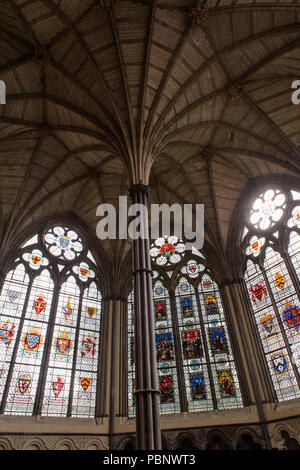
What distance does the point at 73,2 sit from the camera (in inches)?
441

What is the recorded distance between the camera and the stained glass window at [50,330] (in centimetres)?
1352

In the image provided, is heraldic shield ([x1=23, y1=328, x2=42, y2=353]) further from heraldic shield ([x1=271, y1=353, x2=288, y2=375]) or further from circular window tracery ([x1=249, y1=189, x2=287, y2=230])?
circular window tracery ([x1=249, y1=189, x2=287, y2=230])

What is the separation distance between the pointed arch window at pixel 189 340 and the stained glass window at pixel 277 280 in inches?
64.0

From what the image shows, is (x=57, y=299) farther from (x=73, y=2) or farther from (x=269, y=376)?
(x=73, y=2)

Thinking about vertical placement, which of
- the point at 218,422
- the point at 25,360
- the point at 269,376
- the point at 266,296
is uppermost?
the point at 266,296

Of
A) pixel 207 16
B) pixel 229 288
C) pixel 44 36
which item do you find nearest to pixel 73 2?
pixel 44 36

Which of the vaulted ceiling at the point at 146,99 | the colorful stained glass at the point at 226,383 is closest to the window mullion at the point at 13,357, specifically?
the vaulted ceiling at the point at 146,99

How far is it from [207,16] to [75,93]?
211 inches

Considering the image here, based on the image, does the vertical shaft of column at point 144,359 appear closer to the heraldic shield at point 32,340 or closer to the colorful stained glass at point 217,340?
the colorful stained glass at point 217,340

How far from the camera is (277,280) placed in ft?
48.7

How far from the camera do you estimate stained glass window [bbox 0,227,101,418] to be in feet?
44.4

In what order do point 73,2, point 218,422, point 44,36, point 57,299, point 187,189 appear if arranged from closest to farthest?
1. point 73,2
2. point 44,36
3. point 218,422
4. point 57,299
5. point 187,189

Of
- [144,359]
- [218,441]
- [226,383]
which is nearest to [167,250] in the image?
[226,383]

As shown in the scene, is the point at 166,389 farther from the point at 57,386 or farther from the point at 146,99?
A: the point at 146,99
